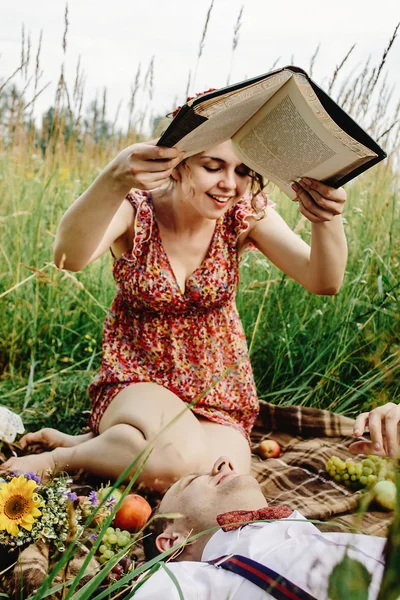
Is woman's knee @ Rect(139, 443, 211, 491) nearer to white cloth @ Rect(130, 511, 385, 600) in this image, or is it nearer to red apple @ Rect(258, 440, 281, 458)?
red apple @ Rect(258, 440, 281, 458)

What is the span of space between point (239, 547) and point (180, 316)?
1.15 m

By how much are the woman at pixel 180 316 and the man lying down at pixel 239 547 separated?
0.39 m

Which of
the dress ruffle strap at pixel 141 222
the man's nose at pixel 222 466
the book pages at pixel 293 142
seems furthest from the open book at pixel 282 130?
the man's nose at pixel 222 466

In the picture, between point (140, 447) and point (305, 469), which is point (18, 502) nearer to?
point (140, 447)

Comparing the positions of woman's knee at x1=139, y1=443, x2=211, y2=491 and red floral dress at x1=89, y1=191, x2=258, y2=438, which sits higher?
red floral dress at x1=89, y1=191, x2=258, y2=438

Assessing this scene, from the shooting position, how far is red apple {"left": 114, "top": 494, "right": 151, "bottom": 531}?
1.63 meters

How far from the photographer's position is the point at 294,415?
2408 millimetres

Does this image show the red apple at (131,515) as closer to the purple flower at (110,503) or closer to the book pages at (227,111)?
the purple flower at (110,503)

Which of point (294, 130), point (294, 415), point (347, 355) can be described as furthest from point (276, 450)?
point (294, 130)

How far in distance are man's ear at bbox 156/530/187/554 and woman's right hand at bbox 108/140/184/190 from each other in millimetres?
859

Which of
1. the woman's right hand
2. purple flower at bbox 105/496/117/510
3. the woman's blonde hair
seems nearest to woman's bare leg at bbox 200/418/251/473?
purple flower at bbox 105/496/117/510

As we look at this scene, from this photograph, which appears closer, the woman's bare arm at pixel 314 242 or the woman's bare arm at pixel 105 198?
the woman's bare arm at pixel 105 198

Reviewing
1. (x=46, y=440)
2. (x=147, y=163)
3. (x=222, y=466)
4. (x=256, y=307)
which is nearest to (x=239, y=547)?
(x=222, y=466)

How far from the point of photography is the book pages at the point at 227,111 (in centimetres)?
127
